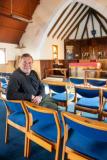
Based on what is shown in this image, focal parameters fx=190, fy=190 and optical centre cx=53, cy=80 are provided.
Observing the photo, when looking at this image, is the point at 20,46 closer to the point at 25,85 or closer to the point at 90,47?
the point at 90,47

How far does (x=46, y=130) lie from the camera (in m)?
2.13

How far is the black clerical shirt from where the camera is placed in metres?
2.81

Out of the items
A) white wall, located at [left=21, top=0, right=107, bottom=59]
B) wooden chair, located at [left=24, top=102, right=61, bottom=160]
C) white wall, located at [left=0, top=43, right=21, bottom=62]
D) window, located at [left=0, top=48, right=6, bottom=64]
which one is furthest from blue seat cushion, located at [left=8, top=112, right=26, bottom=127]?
window, located at [left=0, top=48, right=6, bottom=64]

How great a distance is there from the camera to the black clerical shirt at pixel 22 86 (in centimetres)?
281

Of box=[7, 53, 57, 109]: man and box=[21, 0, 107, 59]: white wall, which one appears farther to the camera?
box=[21, 0, 107, 59]: white wall

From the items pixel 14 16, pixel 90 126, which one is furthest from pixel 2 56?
pixel 90 126

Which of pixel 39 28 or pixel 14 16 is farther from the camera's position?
pixel 39 28

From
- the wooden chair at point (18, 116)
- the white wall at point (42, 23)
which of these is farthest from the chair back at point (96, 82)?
the white wall at point (42, 23)

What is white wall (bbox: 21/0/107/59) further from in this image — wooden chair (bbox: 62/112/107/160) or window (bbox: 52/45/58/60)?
wooden chair (bbox: 62/112/107/160)

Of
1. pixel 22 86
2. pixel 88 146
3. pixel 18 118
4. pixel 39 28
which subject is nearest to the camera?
pixel 88 146

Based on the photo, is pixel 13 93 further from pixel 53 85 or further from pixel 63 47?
pixel 63 47

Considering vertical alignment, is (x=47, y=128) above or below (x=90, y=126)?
below

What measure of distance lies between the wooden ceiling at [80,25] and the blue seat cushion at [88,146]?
11.4 m

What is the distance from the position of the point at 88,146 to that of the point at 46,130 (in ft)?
1.85
